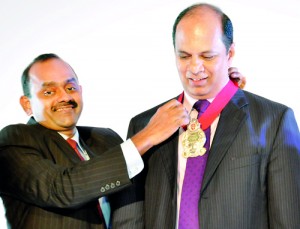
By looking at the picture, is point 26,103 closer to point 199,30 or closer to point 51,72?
point 51,72

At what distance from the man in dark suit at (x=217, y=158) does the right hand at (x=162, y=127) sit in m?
0.06

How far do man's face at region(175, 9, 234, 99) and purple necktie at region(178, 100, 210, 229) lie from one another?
267 mm

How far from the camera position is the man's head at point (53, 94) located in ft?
8.95

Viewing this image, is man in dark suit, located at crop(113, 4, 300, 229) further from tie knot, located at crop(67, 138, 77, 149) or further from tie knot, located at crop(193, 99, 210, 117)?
tie knot, located at crop(67, 138, 77, 149)

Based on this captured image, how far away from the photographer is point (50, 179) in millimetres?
2490

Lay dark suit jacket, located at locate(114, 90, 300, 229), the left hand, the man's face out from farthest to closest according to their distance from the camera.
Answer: the left hand, the man's face, dark suit jacket, located at locate(114, 90, 300, 229)

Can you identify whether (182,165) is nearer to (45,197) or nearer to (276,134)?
(276,134)

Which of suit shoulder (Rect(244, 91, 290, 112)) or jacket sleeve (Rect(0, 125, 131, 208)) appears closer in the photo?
suit shoulder (Rect(244, 91, 290, 112))

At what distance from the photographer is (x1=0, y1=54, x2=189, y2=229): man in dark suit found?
7.95ft

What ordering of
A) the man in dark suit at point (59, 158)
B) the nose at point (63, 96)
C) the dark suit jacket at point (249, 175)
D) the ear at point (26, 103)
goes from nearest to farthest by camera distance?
the dark suit jacket at point (249, 175) < the man in dark suit at point (59, 158) < the nose at point (63, 96) < the ear at point (26, 103)

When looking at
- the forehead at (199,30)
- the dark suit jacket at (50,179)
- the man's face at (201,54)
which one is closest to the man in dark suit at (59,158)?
the dark suit jacket at (50,179)

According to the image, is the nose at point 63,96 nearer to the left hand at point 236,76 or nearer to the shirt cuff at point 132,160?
the shirt cuff at point 132,160

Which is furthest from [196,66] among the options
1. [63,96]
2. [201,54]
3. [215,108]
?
[63,96]

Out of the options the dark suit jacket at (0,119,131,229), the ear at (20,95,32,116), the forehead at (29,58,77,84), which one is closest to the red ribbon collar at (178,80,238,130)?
the dark suit jacket at (0,119,131,229)
